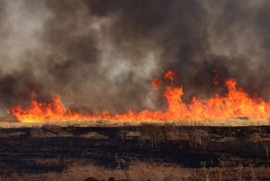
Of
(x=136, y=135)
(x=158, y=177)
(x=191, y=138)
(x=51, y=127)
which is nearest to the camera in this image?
(x=158, y=177)

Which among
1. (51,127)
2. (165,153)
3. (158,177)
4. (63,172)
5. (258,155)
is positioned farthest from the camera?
(51,127)

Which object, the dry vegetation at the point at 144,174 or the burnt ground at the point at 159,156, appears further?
the burnt ground at the point at 159,156

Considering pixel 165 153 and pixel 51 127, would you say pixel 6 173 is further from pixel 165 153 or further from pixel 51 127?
pixel 51 127

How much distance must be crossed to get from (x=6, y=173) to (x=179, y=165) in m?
7.14

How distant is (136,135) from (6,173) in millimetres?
14427

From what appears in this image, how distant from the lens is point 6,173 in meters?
11.0

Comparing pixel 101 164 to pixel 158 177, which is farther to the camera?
pixel 101 164

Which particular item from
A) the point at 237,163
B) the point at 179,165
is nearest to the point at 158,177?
the point at 179,165

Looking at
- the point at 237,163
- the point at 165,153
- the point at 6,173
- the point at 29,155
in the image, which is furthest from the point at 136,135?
the point at 6,173

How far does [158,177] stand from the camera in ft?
31.9

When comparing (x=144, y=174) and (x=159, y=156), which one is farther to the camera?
(x=159, y=156)

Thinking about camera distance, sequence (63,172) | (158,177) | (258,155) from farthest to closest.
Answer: (258,155), (63,172), (158,177)

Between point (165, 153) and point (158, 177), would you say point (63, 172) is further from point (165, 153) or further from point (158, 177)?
point (165, 153)

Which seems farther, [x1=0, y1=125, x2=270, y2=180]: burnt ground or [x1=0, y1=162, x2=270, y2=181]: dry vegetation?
[x1=0, y1=125, x2=270, y2=180]: burnt ground
